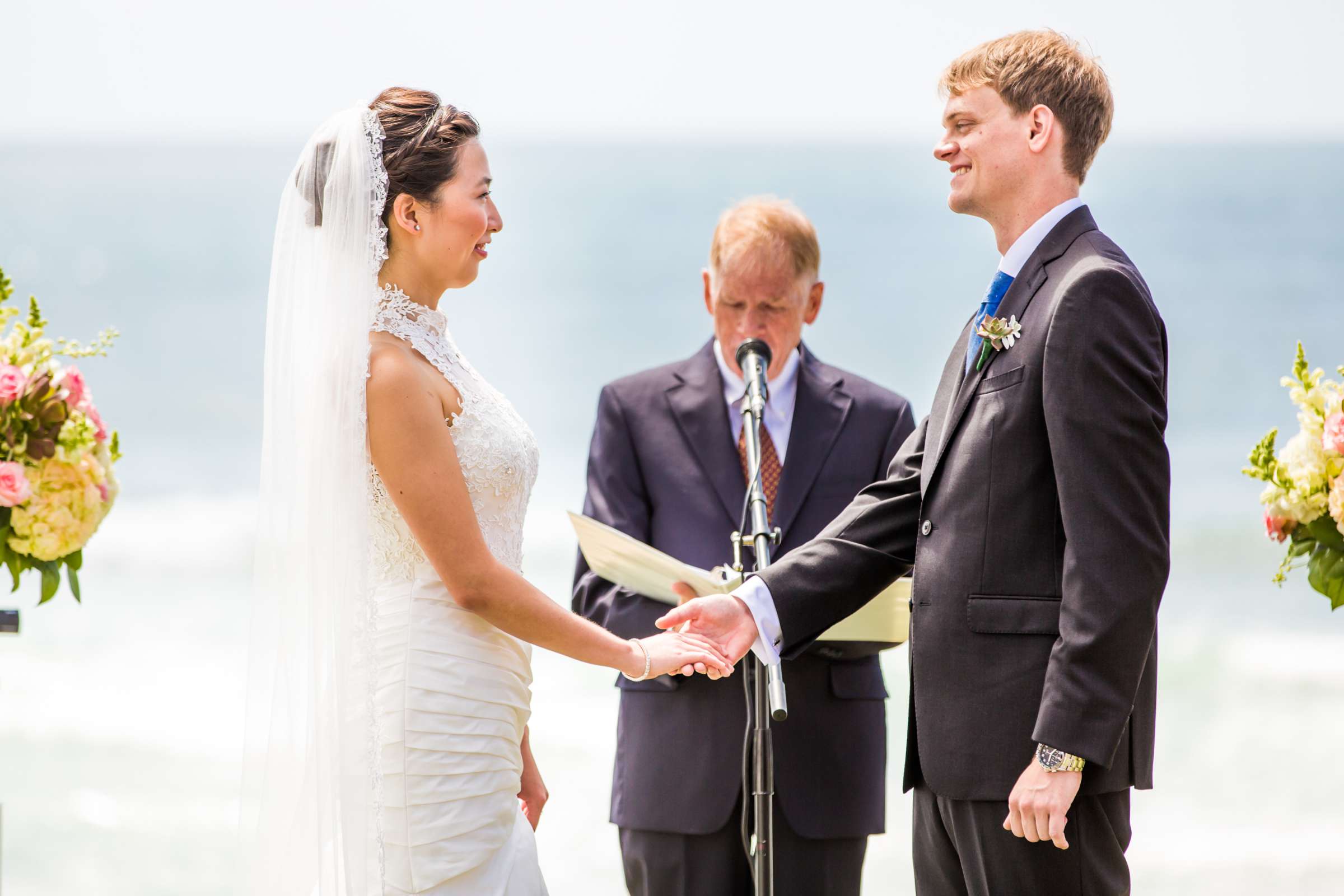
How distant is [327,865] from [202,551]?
879cm

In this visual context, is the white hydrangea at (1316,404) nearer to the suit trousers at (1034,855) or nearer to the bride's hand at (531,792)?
the suit trousers at (1034,855)

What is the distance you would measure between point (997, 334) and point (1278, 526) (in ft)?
2.78

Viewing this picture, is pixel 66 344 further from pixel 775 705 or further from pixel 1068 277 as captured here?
pixel 1068 277

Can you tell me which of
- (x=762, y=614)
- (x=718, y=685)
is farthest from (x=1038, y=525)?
(x=718, y=685)

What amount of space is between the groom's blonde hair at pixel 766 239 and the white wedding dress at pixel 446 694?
0.90 metres

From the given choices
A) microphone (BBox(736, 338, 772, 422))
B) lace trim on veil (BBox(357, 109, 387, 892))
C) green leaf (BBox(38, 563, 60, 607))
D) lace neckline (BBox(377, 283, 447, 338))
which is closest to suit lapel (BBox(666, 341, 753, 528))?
microphone (BBox(736, 338, 772, 422))

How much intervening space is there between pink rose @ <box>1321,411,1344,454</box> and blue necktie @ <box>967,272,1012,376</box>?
2.48 ft

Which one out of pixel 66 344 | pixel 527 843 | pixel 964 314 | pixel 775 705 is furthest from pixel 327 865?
pixel 964 314

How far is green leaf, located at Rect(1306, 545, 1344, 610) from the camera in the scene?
97.3 inches

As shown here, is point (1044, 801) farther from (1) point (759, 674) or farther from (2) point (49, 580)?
(2) point (49, 580)

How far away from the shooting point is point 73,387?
8.40ft

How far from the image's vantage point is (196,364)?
37.6 ft

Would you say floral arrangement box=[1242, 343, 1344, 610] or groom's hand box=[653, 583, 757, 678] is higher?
floral arrangement box=[1242, 343, 1344, 610]

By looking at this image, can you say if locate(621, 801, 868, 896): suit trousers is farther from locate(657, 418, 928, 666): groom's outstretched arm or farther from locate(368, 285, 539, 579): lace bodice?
locate(368, 285, 539, 579): lace bodice
